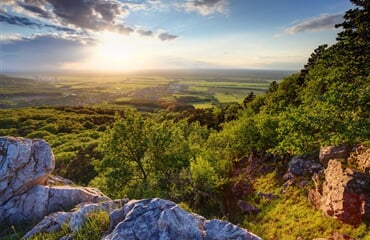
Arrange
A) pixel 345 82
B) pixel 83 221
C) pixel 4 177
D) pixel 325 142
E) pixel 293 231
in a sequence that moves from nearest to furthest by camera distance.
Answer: pixel 83 221, pixel 4 177, pixel 325 142, pixel 293 231, pixel 345 82

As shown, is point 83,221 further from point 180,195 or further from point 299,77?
point 299,77

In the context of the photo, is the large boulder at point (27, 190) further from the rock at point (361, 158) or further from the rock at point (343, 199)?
the rock at point (361, 158)

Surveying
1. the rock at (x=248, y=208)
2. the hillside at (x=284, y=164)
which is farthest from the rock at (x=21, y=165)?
the rock at (x=248, y=208)

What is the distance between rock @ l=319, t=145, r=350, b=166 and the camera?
2010 centimetres

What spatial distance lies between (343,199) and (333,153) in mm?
→ 5506

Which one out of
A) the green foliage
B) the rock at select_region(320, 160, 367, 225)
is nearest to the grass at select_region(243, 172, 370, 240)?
the rock at select_region(320, 160, 367, 225)

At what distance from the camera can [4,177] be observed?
43.1 ft

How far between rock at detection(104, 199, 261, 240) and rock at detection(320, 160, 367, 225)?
41.2 feet

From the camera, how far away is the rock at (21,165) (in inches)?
519

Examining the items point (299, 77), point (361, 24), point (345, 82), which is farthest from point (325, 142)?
point (299, 77)

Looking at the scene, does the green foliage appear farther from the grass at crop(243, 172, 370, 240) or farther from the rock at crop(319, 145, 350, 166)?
the rock at crop(319, 145, 350, 166)

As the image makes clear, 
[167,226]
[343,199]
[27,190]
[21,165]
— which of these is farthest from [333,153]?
[21,165]

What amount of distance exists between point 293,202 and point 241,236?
16.3m

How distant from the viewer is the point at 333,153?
20.6 metres
